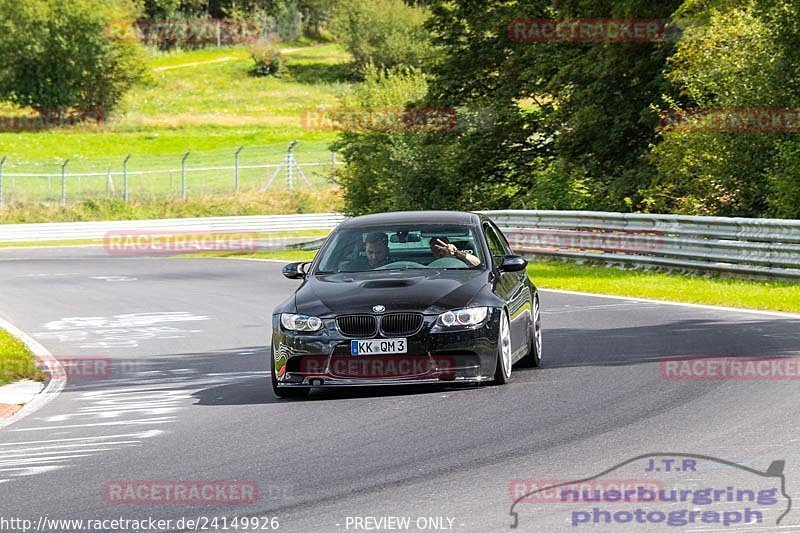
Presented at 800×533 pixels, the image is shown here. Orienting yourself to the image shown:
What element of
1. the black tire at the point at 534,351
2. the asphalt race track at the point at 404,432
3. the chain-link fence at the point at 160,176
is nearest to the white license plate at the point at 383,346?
the asphalt race track at the point at 404,432

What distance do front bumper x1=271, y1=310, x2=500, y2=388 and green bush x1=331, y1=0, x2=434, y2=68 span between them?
109212 millimetres

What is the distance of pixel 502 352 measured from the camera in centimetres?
1177

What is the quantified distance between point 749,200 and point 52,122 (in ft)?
240

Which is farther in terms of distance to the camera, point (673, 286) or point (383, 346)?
point (673, 286)

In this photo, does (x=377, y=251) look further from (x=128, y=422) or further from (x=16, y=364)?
(x=16, y=364)

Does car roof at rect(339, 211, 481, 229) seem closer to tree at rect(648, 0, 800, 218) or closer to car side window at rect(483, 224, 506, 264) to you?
car side window at rect(483, 224, 506, 264)


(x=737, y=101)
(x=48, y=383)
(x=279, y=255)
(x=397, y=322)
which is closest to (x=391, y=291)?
(x=397, y=322)

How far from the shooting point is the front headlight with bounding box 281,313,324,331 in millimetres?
11391

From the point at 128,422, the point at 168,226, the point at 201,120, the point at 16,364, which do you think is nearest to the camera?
the point at 128,422

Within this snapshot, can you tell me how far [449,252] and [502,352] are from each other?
4.18 feet

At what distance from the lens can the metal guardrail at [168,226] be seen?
2047 inches

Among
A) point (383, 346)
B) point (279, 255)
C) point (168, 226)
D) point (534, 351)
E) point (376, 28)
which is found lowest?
point (168, 226)

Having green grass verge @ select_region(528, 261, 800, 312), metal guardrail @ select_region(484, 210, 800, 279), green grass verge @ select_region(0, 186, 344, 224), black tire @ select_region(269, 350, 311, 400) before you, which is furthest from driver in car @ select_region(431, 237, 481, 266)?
green grass verge @ select_region(0, 186, 344, 224)

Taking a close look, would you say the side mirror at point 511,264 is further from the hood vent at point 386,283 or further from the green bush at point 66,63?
the green bush at point 66,63
